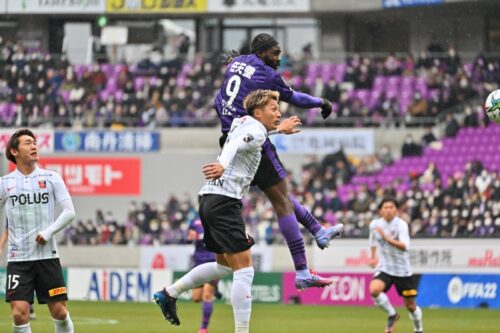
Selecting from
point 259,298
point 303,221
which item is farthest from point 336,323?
point 303,221

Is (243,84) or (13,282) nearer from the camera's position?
(13,282)

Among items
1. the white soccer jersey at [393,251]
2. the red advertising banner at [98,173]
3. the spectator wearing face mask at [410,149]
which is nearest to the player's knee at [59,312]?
the white soccer jersey at [393,251]

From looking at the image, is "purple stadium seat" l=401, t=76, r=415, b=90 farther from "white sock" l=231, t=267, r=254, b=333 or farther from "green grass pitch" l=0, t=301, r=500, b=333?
"white sock" l=231, t=267, r=254, b=333

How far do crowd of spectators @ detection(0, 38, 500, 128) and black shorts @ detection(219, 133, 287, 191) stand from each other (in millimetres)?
24080

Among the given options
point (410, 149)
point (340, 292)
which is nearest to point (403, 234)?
point (340, 292)

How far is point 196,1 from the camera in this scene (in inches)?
1588

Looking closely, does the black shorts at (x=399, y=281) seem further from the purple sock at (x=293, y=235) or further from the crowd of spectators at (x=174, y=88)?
the crowd of spectators at (x=174, y=88)

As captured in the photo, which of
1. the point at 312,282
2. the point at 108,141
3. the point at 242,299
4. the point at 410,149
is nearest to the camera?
the point at 242,299

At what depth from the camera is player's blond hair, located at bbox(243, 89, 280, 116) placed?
10133 mm

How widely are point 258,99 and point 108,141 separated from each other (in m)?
26.1

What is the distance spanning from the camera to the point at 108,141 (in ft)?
118

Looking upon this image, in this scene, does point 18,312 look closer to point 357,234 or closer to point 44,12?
point 357,234

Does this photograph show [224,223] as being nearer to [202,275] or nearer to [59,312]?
[202,275]

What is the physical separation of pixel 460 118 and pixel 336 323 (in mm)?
15717
